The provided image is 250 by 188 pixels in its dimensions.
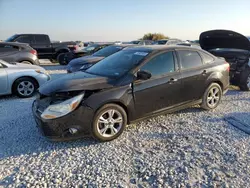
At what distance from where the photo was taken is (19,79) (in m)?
5.92

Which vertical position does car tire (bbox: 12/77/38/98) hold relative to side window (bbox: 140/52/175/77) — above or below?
below

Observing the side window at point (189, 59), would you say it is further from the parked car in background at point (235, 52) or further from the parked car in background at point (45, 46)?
the parked car in background at point (45, 46)

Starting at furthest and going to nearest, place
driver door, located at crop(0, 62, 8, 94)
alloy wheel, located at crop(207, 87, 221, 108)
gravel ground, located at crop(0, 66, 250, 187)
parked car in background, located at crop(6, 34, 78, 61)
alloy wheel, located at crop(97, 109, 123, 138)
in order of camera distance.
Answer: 1. parked car in background, located at crop(6, 34, 78, 61)
2. driver door, located at crop(0, 62, 8, 94)
3. alloy wheel, located at crop(207, 87, 221, 108)
4. alloy wheel, located at crop(97, 109, 123, 138)
5. gravel ground, located at crop(0, 66, 250, 187)

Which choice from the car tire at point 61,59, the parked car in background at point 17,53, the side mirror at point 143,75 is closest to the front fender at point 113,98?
the side mirror at point 143,75

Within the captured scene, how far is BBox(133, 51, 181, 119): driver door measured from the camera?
3.67 m

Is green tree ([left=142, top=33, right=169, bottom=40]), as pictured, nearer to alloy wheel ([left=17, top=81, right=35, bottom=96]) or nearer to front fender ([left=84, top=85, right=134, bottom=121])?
alloy wheel ([left=17, top=81, right=35, bottom=96])

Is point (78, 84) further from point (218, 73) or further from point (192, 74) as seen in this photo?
point (218, 73)

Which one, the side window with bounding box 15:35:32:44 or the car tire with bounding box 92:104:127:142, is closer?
the car tire with bounding box 92:104:127:142

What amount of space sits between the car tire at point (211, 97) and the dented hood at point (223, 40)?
2.55 metres

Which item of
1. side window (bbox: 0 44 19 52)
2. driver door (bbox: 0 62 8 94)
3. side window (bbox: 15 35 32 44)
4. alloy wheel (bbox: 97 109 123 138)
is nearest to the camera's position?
alloy wheel (bbox: 97 109 123 138)

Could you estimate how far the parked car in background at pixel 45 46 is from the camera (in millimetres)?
13075

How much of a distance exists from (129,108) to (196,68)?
1.83 metres

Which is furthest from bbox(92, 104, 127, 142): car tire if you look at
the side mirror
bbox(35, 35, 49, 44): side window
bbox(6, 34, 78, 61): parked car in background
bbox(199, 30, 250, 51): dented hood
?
bbox(35, 35, 49, 44): side window

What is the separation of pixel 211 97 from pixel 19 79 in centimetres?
506
